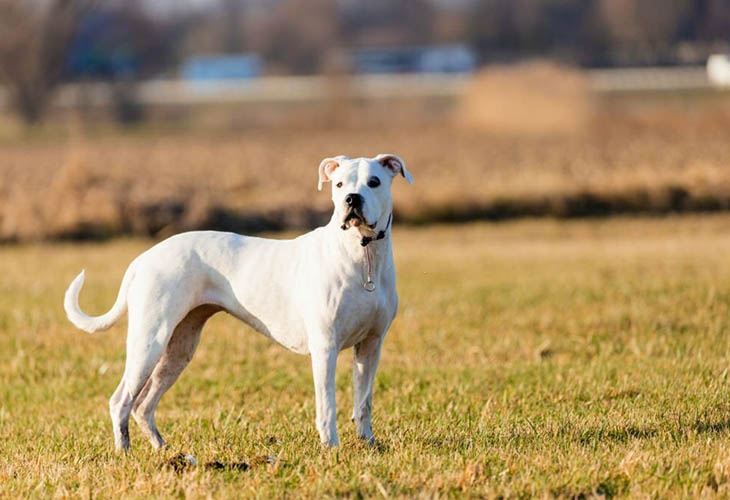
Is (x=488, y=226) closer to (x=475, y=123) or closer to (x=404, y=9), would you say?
(x=475, y=123)

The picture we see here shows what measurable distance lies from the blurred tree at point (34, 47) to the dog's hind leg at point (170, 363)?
73.6m

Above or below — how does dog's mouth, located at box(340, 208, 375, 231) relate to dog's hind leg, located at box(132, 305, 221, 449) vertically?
above

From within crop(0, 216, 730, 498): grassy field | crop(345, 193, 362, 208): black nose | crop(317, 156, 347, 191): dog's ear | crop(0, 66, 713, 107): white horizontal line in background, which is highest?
crop(317, 156, 347, 191): dog's ear

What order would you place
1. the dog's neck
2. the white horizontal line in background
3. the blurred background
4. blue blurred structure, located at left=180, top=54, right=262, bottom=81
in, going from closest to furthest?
the dog's neck, the blurred background, the white horizontal line in background, blue blurred structure, located at left=180, top=54, right=262, bottom=81

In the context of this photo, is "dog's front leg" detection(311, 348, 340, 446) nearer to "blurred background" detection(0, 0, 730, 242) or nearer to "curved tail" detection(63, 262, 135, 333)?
"curved tail" detection(63, 262, 135, 333)

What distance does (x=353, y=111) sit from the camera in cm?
6638

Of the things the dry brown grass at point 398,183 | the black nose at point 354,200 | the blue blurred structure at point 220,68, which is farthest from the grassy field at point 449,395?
the blue blurred structure at point 220,68

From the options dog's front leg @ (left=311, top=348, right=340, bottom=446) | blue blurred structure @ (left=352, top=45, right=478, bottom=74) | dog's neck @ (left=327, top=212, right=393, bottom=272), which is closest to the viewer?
dog's neck @ (left=327, top=212, right=393, bottom=272)

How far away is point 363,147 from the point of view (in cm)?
4788

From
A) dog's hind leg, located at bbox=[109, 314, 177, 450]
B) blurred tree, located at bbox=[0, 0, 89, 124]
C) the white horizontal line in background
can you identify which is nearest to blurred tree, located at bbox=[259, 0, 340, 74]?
the white horizontal line in background

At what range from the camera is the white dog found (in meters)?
7.18

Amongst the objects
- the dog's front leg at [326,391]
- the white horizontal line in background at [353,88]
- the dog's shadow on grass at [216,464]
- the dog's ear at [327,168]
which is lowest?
the white horizontal line in background at [353,88]

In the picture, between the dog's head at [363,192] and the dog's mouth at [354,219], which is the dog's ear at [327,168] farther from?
the dog's mouth at [354,219]

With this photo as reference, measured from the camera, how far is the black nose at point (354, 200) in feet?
22.4
